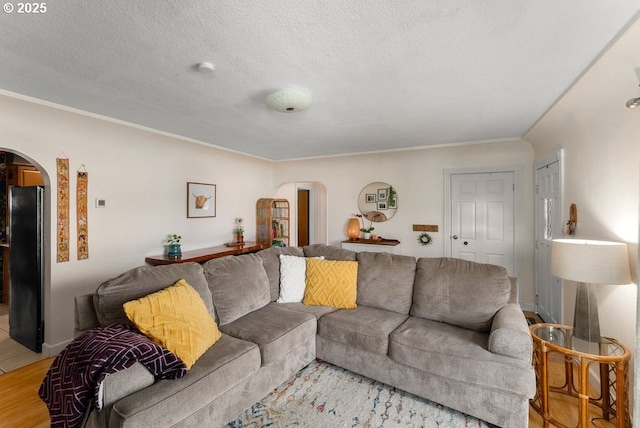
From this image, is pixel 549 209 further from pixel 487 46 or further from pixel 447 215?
pixel 487 46

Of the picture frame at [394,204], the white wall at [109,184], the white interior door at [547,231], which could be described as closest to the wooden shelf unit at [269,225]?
the white wall at [109,184]

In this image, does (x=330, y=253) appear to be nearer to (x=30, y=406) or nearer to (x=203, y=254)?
(x=203, y=254)

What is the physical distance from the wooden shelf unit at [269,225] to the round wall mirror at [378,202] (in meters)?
1.60

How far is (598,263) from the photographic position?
5.68ft

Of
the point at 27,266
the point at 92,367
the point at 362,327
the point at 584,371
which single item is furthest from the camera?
the point at 27,266

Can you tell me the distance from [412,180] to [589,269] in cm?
293

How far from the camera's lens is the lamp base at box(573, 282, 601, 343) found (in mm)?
1829

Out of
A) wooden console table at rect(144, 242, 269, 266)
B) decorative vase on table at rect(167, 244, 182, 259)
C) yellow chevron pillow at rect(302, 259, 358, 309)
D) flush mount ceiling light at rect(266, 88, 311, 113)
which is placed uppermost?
flush mount ceiling light at rect(266, 88, 311, 113)

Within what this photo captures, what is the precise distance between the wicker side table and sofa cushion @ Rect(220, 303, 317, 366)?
5.15ft

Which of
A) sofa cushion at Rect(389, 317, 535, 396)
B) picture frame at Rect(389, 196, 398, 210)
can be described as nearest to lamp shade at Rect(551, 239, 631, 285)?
sofa cushion at Rect(389, 317, 535, 396)

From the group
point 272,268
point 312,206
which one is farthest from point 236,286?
point 312,206

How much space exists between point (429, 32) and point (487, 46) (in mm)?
408

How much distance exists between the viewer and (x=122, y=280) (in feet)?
6.23

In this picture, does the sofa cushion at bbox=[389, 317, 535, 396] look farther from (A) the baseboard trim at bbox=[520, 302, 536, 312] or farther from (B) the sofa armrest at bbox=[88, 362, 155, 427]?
(A) the baseboard trim at bbox=[520, 302, 536, 312]
